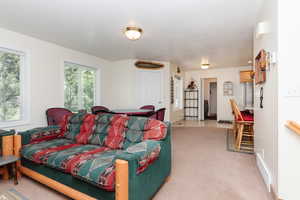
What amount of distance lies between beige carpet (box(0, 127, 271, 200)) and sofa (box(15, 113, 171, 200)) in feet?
0.45

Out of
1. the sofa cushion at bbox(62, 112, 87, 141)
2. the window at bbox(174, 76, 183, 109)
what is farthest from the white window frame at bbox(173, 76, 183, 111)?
the sofa cushion at bbox(62, 112, 87, 141)

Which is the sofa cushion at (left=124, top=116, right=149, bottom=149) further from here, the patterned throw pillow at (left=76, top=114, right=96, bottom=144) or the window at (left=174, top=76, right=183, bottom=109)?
the window at (left=174, top=76, right=183, bottom=109)

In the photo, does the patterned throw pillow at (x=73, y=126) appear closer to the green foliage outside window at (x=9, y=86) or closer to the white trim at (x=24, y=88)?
the white trim at (x=24, y=88)

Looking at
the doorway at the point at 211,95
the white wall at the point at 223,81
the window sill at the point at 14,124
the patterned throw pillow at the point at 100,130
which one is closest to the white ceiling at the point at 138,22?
the patterned throw pillow at the point at 100,130

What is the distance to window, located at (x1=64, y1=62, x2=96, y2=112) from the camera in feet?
14.2

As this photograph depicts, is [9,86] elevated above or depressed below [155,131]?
above

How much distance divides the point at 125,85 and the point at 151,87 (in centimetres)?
95

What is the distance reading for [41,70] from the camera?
3.58 metres
